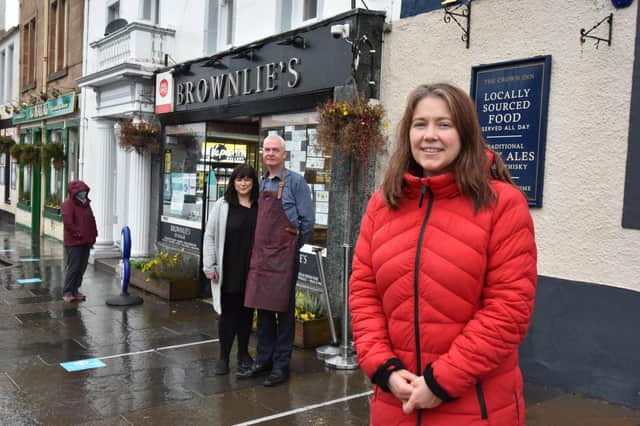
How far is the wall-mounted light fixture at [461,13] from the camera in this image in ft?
19.4

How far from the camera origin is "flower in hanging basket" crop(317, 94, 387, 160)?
6.42m

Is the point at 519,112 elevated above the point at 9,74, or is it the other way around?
the point at 9,74

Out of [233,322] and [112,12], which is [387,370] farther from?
[112,12]

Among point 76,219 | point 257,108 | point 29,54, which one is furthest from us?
point 29,54

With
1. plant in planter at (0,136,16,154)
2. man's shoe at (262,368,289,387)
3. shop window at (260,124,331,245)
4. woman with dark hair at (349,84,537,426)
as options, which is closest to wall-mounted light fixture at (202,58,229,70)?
shop window at (260,124,331,245)

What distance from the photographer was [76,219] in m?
9.00

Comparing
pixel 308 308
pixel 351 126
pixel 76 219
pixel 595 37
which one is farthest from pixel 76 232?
pixel 595 37

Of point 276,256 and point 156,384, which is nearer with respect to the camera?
point 276,256

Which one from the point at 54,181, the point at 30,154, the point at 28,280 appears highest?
the point at 30,154

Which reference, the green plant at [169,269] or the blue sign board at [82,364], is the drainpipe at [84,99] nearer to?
the green plant at [169,269]

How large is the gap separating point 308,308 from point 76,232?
408 centimetres

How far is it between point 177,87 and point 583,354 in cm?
806

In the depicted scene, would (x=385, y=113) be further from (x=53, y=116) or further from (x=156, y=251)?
(x=53, y=116)

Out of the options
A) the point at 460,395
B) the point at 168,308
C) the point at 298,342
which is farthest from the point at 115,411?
the point at 168,308
